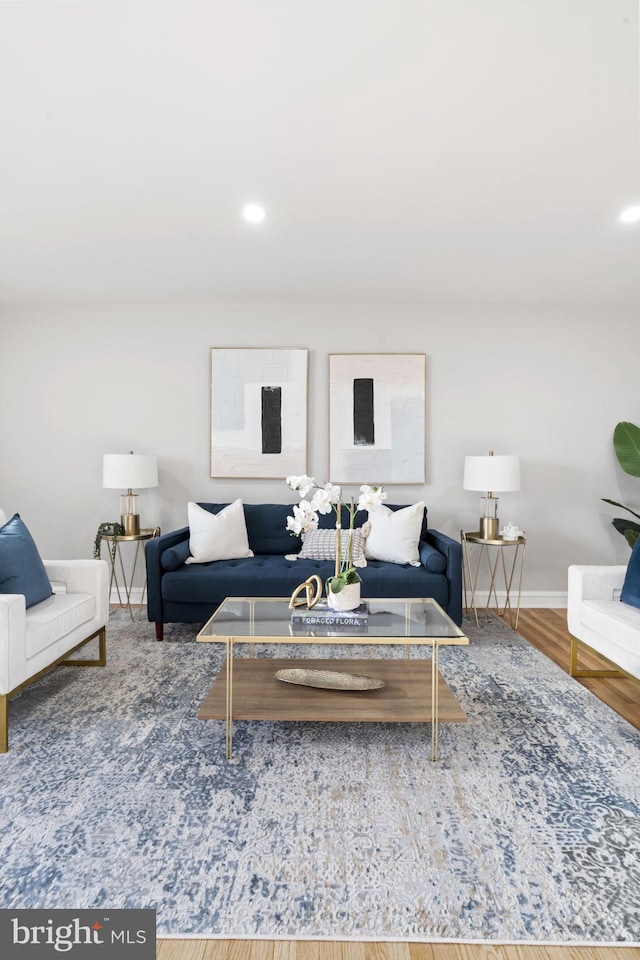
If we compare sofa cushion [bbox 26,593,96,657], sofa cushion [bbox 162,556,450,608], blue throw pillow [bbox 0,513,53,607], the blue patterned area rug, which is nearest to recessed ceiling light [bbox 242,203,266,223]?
blue throw pillow [bbox 0,513,53,607]

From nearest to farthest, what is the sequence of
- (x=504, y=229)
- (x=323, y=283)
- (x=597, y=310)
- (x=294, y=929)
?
(x=294, y=929) → (x=504, y=229) → (x=323, y=283) → (x=597, y=310)

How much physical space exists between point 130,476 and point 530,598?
3594mm

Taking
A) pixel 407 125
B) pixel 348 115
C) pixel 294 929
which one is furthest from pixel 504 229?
pixel 294 929

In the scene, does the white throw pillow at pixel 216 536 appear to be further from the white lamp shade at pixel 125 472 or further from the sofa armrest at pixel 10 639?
the sofa armrest at pixel 10 639

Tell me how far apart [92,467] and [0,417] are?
94 cm

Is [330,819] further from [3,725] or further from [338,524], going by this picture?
[3,725]

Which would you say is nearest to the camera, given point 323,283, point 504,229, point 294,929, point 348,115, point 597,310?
point 294,929

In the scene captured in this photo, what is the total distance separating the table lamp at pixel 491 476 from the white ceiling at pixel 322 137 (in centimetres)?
142

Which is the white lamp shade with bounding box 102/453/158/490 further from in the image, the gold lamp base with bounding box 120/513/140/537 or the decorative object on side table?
the decorative object on side table

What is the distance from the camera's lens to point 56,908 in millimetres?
1472

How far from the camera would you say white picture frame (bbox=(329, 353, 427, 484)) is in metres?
4.79

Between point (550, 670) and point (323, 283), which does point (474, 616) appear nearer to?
point (550, 670)

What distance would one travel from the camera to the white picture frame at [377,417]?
4.79 meters

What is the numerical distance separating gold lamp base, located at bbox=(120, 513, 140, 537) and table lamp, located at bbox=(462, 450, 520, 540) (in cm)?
272
